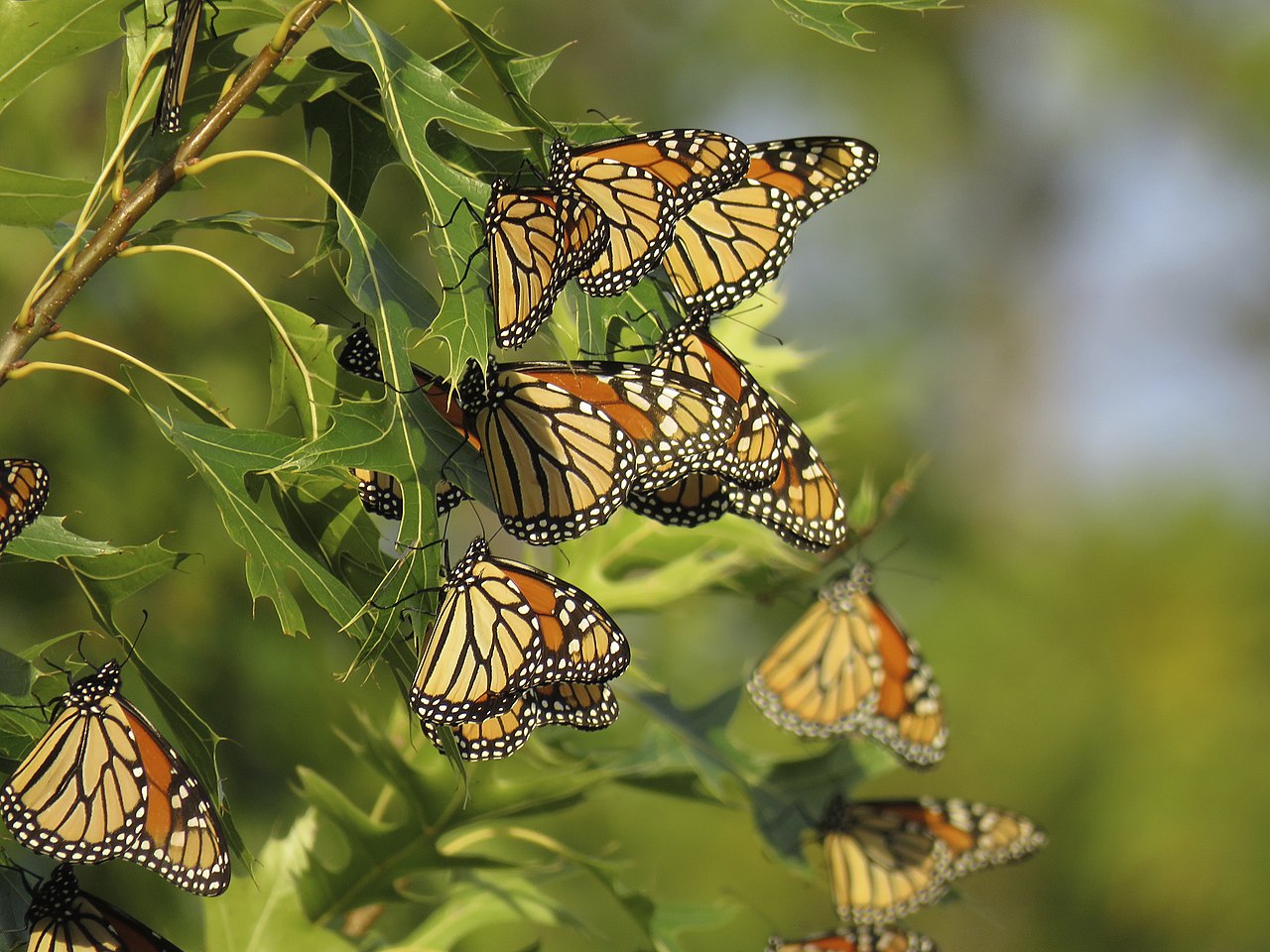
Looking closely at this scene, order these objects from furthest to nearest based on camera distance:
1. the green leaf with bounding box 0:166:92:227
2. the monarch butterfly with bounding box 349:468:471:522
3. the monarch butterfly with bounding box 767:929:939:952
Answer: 1. the monarch butterfly with bounding box 767:929:939:952
2. the monarch butterfly with bounding box 349:468:471:522
3. the green leaf with bounding box 0:166:92:227

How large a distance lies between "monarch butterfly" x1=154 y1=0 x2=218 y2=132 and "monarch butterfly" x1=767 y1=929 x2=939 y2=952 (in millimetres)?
1498

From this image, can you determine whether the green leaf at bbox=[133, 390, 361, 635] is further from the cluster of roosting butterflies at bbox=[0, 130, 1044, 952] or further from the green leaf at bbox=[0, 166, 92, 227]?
the green leaf at bbox=[0, 166, 92, 227]

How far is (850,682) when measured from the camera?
9.15ft

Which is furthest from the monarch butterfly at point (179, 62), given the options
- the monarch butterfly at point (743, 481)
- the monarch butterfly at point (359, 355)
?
the monarch butterfly at point (743, 481)

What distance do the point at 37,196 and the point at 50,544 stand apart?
399mm

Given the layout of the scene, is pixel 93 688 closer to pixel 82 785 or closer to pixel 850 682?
pixel 82 785

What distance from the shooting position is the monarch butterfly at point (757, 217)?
5.20 feet

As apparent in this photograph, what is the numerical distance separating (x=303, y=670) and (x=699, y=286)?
147 cm

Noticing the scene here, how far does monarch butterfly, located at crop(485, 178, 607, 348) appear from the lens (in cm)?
132

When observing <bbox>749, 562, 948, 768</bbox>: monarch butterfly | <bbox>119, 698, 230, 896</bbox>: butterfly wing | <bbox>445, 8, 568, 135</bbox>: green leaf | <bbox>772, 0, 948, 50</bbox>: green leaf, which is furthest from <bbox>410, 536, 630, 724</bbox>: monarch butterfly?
<bbox>749, 562, 948, 768</bbox>: monarch butterfly

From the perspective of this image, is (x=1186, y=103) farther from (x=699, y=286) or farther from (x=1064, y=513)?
(x=699, y=286)

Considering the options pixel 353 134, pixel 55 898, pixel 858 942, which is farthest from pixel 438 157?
pixel 858 942

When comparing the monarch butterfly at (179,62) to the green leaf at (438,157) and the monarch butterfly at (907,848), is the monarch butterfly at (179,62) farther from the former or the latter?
the monarch butterfly at (907,848)

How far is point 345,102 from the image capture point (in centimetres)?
154
